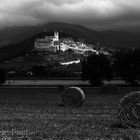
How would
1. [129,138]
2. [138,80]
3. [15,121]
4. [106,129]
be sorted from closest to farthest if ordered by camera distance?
1. [129,138]
2. [106,129]
3. [15,121]
4. [138,80]

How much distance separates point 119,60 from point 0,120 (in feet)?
259

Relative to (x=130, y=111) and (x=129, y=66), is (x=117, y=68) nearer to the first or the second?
(x=129, y=66)

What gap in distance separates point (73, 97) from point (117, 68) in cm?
6432

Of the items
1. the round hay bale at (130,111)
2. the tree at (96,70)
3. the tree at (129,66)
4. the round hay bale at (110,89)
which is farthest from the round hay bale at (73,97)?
the tree at (96,70)

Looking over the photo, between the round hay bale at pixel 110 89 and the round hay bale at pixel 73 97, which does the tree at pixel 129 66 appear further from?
the round hay bale at pixel 73 97

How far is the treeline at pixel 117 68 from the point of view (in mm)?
95000

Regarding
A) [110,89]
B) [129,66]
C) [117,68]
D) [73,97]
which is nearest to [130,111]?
[73,97]

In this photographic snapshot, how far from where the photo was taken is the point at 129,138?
51.3ft

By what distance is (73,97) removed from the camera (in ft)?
115

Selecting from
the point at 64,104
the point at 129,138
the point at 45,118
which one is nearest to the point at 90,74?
the point at 64,104

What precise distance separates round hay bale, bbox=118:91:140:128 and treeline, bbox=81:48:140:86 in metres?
74.0

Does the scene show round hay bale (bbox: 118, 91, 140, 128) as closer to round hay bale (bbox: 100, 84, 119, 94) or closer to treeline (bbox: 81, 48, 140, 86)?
round hay bale (bbox: 100, 84, 119, 94)

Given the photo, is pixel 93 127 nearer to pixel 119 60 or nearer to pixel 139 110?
pixel 139 110

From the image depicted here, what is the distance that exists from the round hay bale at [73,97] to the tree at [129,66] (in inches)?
2296
